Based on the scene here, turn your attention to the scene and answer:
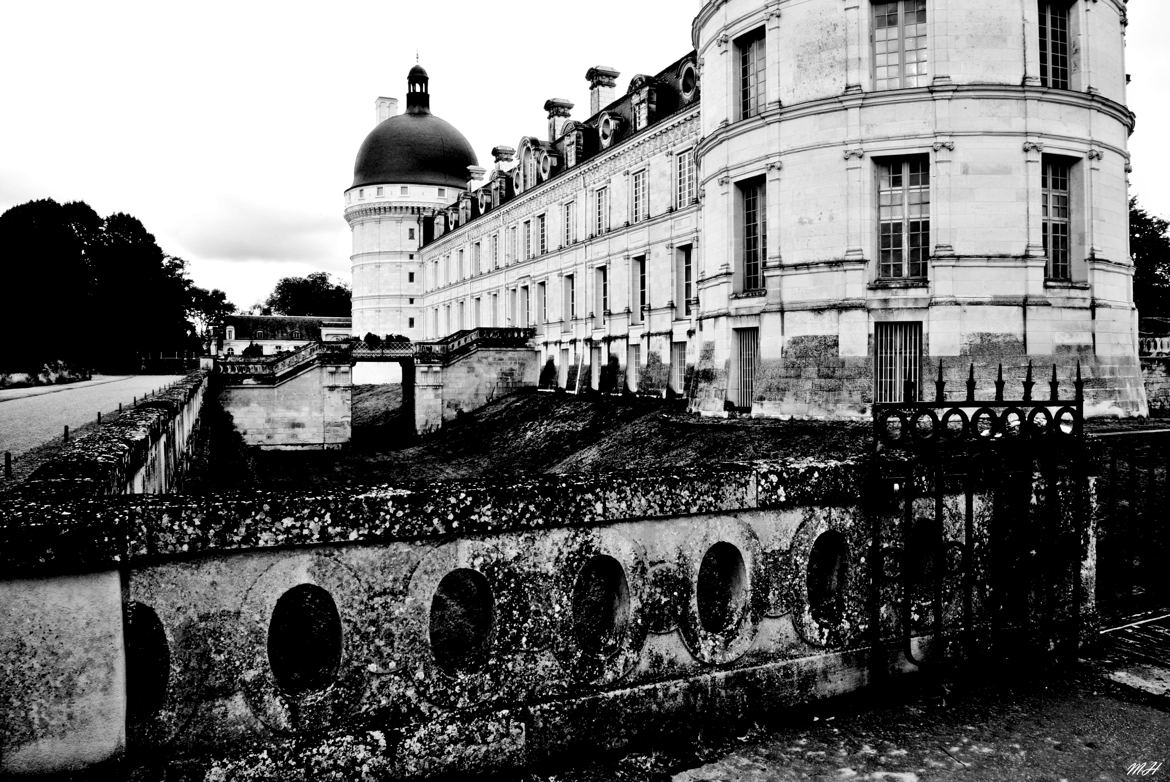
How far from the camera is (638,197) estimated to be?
3475 centimetres

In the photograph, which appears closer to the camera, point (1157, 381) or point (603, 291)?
point (1157, 381)

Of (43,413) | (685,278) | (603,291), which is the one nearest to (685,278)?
(685,278)

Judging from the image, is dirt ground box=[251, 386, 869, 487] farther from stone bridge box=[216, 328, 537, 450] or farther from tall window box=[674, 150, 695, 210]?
tall window box=[674, 150, 695, 210]

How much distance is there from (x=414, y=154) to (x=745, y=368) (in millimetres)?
54263

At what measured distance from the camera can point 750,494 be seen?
3.68 meters

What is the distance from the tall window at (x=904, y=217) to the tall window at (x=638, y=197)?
635 inches

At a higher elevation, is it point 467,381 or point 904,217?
point 904,217

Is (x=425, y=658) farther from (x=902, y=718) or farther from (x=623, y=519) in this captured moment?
(x=902, y=718)

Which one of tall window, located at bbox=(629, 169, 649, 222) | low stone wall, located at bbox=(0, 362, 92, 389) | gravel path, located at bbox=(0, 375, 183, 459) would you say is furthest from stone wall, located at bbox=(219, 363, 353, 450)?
tall window, located at bbox=(629, 169, 649, 222)

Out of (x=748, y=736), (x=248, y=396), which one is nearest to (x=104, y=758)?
(x=748, y=736)

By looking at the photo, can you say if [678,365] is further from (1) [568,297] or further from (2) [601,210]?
(1) [568,297]

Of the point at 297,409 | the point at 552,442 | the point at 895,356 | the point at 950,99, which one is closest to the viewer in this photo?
the point at 950,99

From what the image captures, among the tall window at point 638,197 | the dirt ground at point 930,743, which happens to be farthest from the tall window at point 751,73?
the dirt ground at point 930,743

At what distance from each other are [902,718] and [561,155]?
41.2 m
